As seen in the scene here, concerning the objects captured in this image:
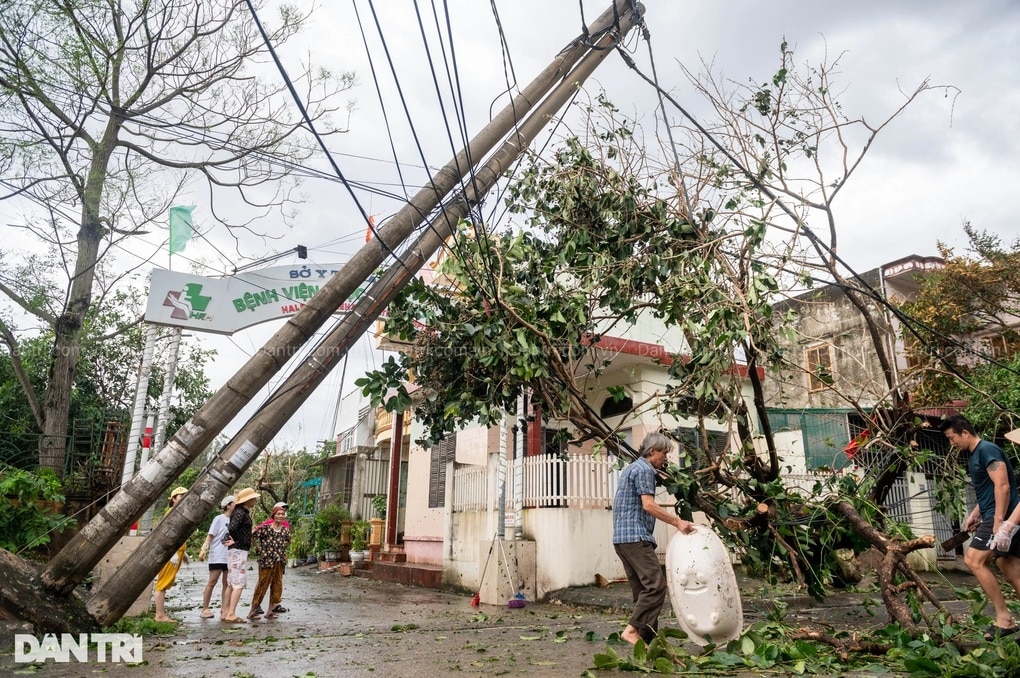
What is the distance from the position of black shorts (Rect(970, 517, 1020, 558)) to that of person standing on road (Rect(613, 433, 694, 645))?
2.10 meters

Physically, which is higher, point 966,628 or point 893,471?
point 893,471

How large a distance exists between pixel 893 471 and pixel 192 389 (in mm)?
18825

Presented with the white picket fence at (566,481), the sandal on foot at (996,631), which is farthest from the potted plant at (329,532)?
the sandal on foot at (996,631)

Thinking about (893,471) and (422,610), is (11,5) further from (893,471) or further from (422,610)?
(893,471)

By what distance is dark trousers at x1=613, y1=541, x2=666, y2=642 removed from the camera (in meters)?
5.44

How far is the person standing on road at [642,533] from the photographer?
Answer: 5.46 meters

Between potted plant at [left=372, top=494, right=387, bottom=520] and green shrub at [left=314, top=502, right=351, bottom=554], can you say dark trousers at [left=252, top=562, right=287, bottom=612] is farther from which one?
green shrub at [left=314, top=502, right=351, bottom=554]

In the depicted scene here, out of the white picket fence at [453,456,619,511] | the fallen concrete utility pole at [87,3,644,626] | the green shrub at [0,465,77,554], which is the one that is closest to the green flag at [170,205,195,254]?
the green shrub at [0,465,77,554]

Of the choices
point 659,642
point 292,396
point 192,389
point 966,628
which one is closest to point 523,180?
point 292,396

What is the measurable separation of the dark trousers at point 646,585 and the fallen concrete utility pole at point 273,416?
123 inches

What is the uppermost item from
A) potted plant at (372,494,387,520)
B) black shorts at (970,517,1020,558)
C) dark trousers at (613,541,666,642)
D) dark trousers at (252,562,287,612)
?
potted plant at (372,494,387,520)

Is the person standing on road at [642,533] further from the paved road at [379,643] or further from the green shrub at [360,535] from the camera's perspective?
the green shrub at [360,535]

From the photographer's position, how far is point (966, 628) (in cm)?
523

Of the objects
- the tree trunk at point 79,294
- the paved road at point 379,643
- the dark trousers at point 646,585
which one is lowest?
the paved road at point 379,643
